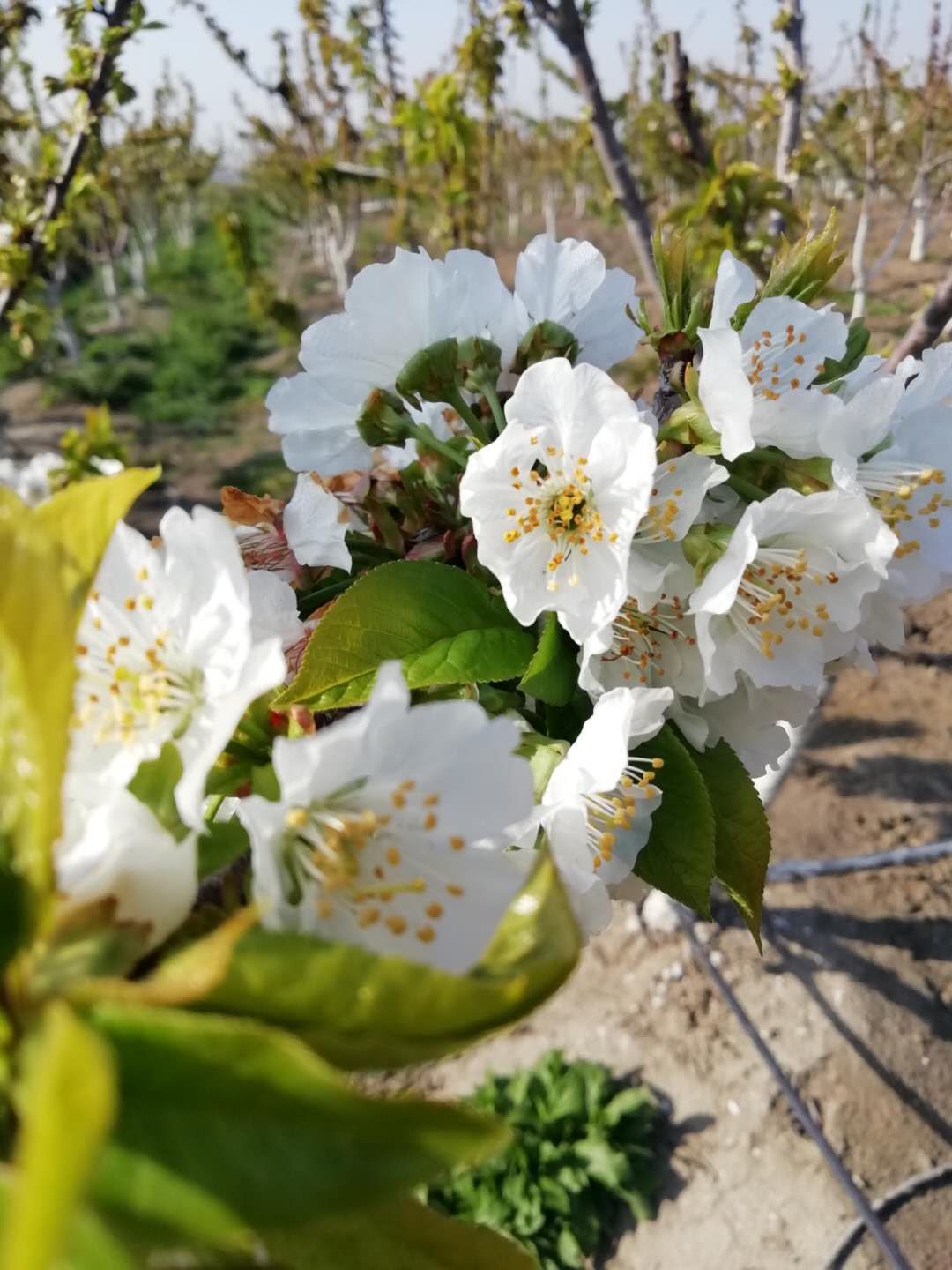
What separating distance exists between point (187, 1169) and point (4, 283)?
3.11 metres

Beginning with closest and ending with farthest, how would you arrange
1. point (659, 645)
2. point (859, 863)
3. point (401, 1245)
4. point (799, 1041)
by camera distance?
point (401, 1245), point (659, 645), point (859, 863), point (799, 1041)

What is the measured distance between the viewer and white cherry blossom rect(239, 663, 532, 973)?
0.55 metres

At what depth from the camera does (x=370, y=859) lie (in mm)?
647

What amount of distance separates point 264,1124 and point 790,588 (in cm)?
71

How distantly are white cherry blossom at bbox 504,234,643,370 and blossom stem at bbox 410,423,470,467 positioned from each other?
0.16 meters

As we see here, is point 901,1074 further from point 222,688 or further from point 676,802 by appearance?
point 222,688

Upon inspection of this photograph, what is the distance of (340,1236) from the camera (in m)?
0.54

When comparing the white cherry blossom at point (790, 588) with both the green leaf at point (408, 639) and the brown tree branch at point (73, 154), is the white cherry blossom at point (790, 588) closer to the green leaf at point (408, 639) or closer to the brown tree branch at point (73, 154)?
the green leaf at point (408, 639)

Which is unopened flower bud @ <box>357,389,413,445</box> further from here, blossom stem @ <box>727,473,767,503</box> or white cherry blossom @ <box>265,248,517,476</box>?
blossom stem @ <box>727,473,767,503</box>

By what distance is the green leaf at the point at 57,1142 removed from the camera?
297 millimetres

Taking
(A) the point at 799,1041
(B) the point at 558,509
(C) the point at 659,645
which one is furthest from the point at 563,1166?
(B) the point at 558,509

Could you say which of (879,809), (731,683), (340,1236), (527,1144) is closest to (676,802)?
(731,683)

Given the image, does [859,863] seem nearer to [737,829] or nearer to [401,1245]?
[737,829]

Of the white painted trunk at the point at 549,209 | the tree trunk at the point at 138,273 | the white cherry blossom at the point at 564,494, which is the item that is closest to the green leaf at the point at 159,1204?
the white cherry blossom at the point at 564,494
